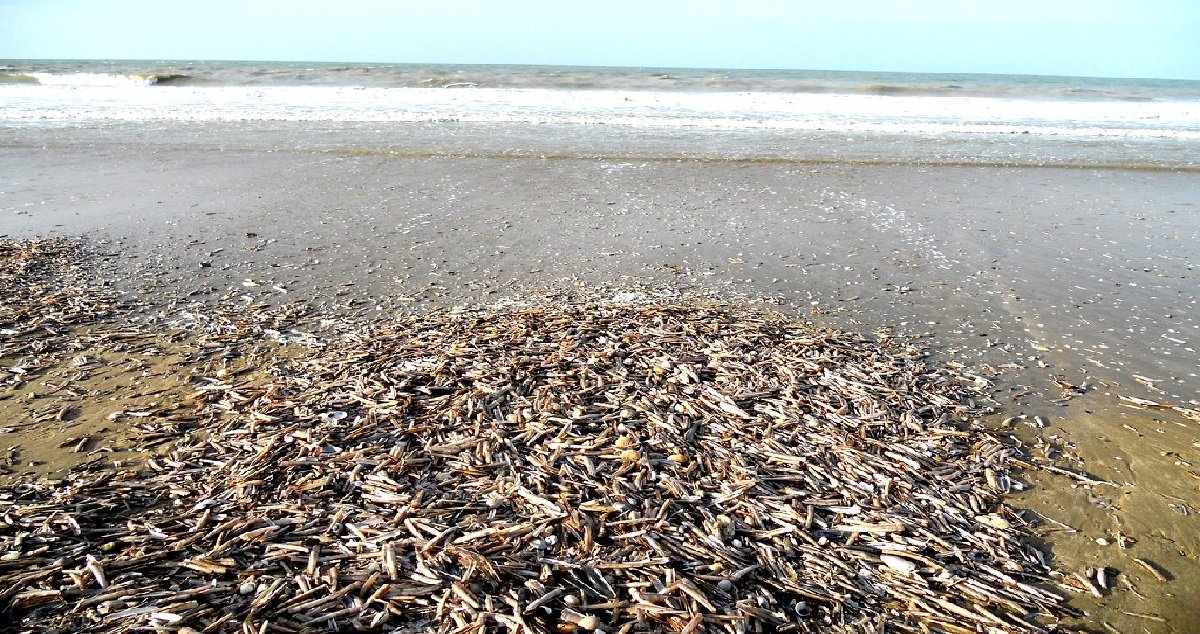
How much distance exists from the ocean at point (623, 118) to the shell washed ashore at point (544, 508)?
9.44m

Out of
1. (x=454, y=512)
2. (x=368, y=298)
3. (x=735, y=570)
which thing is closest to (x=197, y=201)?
(x=368, y=298)

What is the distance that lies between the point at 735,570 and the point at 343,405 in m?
2.31

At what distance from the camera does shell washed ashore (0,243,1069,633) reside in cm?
250

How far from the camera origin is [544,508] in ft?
9.75

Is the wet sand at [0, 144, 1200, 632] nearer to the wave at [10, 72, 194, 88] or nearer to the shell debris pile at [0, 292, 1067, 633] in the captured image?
the shell debris pile at [0, 292, 1067, 633]

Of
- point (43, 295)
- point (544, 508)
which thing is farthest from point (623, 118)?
point (544, 508)

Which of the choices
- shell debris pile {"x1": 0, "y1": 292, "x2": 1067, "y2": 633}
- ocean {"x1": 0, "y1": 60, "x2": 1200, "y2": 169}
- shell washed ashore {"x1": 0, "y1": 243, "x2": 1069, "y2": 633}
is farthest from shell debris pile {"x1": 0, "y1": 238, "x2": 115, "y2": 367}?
ocean {"x1": 0, "y1": 60, "x2": 1200, "y2": 169}

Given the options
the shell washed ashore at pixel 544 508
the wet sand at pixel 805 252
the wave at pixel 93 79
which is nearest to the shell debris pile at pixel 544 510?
the shell washed ashore at pixel 544 508

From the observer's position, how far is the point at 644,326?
4977 mm

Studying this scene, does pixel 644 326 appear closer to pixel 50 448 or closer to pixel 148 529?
pixel 148 529

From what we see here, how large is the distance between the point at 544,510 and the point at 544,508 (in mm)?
13

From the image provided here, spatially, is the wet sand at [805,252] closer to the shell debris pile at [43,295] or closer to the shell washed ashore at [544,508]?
the shell debris pile at [43,295]

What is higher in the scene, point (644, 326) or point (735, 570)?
point (644, 326)

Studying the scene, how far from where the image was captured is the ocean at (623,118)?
13711mm
